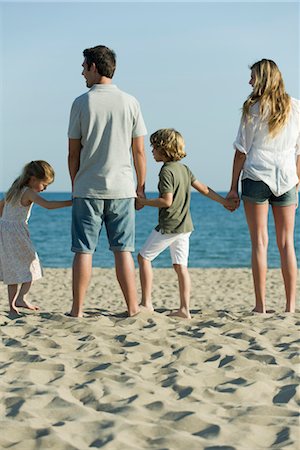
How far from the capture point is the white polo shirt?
6.00 meters

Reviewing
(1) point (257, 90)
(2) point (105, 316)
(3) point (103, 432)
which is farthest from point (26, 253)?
(3) point (103, 432)

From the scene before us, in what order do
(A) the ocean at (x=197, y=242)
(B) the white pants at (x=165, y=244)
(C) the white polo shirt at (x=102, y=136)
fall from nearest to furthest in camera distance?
(C) the white polo shirt at (x=102, y=136), (B) the white pants at (x=165, y=244), (A) the ocean at (x=197, y=242)

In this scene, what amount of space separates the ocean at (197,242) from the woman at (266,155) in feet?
56.6

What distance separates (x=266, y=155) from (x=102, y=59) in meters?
1.53

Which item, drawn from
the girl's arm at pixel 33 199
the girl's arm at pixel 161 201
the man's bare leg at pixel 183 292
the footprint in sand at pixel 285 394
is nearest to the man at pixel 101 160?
the girl's arm at pixel 161 201

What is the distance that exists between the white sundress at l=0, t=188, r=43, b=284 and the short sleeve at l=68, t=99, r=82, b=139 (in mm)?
957

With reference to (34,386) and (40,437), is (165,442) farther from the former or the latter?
(34,386)

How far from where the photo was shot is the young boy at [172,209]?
6.33 m

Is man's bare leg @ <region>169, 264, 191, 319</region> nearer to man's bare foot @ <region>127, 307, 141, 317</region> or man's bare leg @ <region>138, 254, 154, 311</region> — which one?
man's bare leg @ <region>138, 254, 154, 311</region>

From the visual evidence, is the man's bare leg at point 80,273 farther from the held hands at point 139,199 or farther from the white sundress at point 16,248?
the white sundress at point 16,248

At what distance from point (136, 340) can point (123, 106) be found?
6.11ft

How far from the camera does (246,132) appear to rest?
6270 mm

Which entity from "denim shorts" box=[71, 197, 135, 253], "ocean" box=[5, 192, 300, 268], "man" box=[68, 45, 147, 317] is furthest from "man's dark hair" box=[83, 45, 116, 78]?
"ocean" box=[5, 192, 300, 268]

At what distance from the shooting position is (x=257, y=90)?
243 inches
